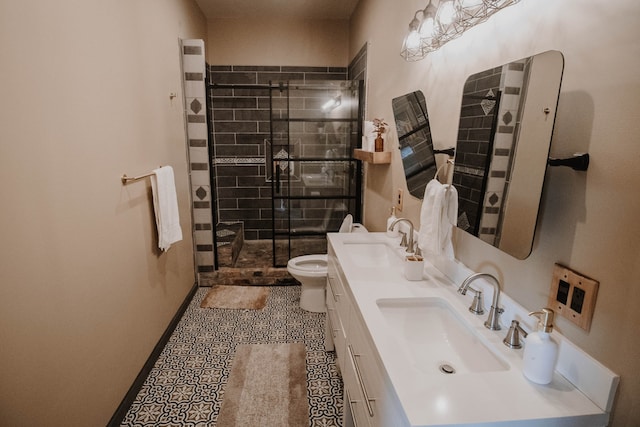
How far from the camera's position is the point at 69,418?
1349mm

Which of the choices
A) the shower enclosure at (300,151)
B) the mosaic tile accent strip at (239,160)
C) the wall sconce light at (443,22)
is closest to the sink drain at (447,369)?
the wall sconce light at (443,22)

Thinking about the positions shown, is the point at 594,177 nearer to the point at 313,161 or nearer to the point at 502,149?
the point at 502,149

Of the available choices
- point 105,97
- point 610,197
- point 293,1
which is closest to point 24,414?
point 105,97

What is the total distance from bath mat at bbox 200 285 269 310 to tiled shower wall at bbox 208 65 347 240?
2.96ft

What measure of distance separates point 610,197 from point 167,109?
2.58 m

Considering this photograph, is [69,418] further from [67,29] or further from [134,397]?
[67,29]

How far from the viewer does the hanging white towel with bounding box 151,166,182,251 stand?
212 cm

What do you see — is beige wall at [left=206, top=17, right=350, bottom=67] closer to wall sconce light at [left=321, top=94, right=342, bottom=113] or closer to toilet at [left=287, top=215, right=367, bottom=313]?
wall sconce light at [left=321, top=94, right=342, bottom=113]

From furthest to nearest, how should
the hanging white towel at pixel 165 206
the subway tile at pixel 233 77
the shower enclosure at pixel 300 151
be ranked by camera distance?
the subway tile at pixel 233 77, the shower enclosure at pixel 300 151, the hanging white towel at pixel 165 206

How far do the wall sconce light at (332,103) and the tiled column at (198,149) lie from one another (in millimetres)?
1119

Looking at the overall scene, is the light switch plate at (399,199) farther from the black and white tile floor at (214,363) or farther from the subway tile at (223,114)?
the subway tile at (223,114)

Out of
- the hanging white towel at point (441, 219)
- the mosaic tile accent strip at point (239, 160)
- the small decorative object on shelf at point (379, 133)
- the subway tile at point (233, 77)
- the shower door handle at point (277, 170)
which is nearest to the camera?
the hanging white towel at point (441, 219)

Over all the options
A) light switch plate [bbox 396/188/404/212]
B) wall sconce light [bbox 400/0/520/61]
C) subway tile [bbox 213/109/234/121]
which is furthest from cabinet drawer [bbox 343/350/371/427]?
subway tile [bbox 213/109/234/121]

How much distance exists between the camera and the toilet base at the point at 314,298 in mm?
2887
